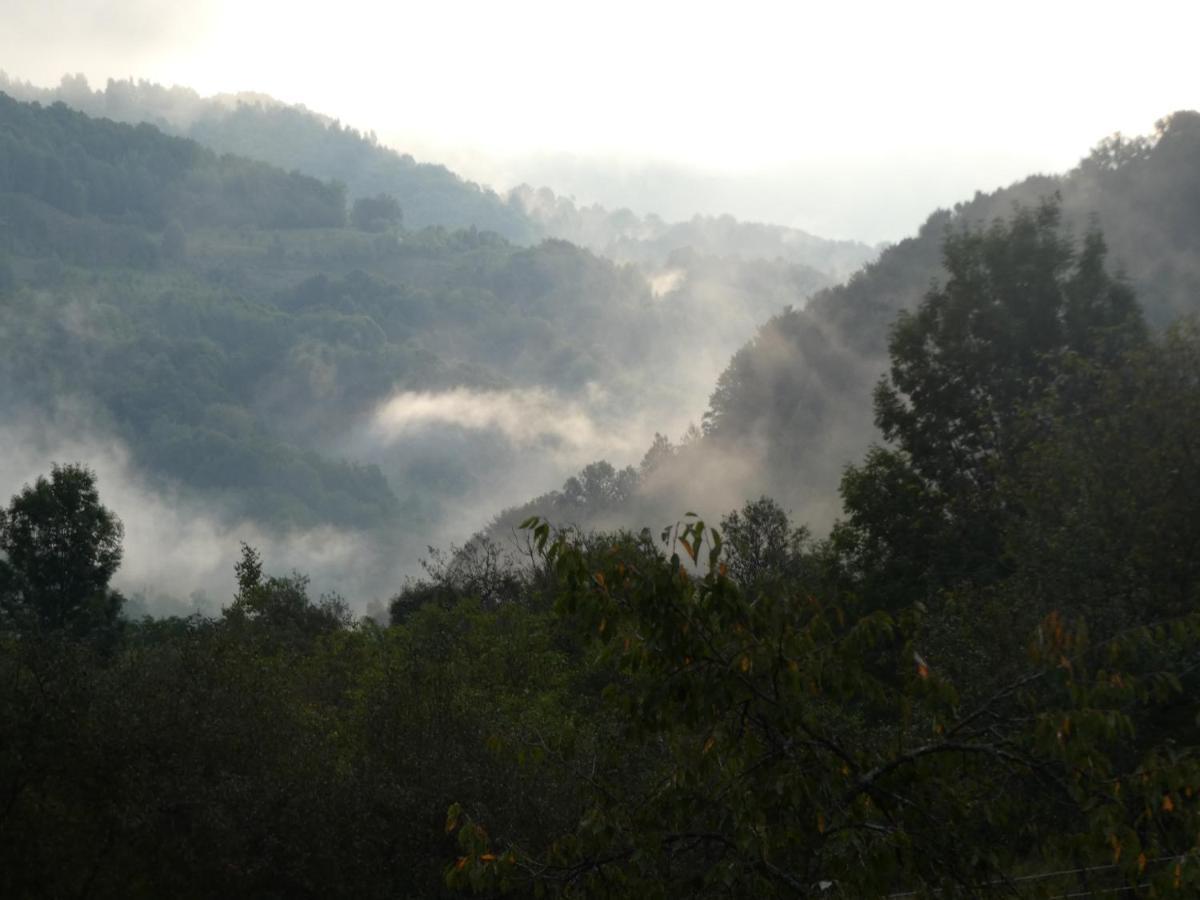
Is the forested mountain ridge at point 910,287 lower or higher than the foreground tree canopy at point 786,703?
higher

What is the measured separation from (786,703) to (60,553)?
5986 cm

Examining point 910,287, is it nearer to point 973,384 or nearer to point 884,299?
point 884,299

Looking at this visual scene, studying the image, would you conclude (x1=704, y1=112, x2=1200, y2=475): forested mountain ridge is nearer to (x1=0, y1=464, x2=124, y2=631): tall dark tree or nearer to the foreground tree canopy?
the foreground tree canopy

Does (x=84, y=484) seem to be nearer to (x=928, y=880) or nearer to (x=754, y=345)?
(x=928, y=880)

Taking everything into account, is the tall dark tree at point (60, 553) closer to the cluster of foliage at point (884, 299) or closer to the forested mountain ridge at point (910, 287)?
the cluster of foliage at point (884, 299)

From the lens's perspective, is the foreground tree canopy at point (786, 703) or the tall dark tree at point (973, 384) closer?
the foreground tree canopy at point (786, 703)

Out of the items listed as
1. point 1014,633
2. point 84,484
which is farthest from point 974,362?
point 84,484

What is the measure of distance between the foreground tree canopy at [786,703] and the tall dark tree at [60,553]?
2237 cm

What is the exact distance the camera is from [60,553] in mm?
60375

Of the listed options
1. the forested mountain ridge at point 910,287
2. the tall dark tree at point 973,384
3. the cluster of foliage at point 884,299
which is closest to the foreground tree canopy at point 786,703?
the tall dark tree at point 973,384

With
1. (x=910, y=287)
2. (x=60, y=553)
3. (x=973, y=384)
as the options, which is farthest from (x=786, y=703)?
(x=910, y=287)

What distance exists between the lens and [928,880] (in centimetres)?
736

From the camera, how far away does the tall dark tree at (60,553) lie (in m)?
59.3

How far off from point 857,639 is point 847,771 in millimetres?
907
